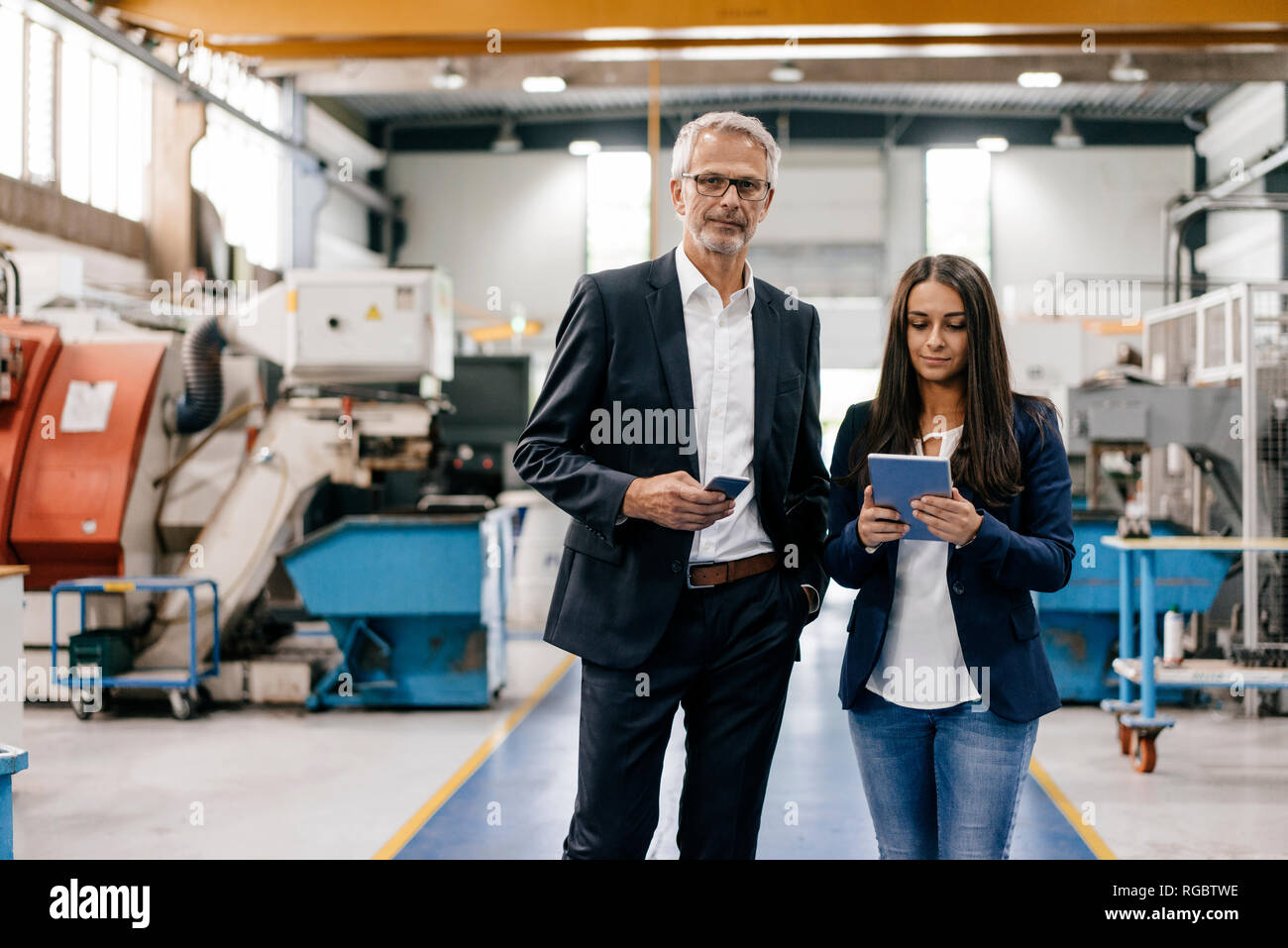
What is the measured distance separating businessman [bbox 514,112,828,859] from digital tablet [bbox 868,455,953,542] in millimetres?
239

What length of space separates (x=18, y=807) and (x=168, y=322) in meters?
5.24

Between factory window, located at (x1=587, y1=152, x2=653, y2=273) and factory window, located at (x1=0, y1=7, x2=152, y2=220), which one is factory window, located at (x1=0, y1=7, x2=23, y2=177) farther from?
factory window, located at (x1=587, y1=152, x2=653, y2=273)

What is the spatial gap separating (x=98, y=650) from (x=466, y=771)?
200cm

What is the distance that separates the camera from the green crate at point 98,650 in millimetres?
4848

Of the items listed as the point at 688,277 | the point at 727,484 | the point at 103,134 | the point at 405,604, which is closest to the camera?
the point at 727,484

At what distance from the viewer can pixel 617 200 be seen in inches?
599

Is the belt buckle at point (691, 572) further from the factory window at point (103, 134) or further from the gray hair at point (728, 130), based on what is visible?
the factory window at point (103, 134)

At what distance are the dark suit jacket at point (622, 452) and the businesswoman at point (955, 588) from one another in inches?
7.2

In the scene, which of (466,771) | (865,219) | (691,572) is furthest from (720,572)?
(865,219)

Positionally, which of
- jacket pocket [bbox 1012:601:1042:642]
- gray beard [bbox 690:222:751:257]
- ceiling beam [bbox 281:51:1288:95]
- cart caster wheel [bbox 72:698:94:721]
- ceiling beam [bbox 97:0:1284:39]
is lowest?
cart caster wheel [bbox 72:698:94:721]

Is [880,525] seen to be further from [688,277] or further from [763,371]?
[688,277]

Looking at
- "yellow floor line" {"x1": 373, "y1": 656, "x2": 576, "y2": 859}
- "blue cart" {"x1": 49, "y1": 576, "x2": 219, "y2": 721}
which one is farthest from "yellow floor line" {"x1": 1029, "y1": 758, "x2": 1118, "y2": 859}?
"blue cart" {"x1": 49, "y1": 576, "x2": 219, "y2": 721}

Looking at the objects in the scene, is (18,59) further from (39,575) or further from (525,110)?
(525,110)

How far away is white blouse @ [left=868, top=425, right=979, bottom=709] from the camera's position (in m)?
1.71
